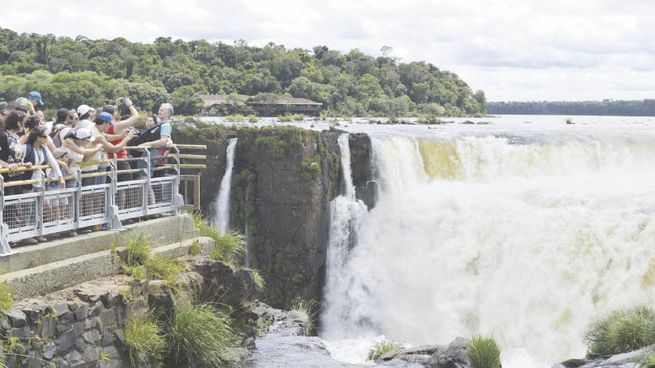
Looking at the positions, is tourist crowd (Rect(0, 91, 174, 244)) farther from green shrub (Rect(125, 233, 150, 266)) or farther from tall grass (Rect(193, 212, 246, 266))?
tall grass (Rect(193, 212, 246, 266))

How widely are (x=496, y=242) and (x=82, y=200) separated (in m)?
18.5

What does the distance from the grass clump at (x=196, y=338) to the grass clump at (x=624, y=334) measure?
25.3ft

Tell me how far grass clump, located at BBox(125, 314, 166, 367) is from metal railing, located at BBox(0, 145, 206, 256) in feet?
4.98

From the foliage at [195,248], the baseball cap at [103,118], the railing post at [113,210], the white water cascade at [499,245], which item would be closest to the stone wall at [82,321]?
the foliage at [195,248]

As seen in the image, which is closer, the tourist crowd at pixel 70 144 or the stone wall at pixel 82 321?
the stone wall at pixel 82 321

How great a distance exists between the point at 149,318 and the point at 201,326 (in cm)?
86

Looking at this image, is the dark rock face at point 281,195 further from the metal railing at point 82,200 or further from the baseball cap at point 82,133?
the baseball cap at point 82,133

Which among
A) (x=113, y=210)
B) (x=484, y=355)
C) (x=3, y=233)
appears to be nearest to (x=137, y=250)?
(x=113, y=210)

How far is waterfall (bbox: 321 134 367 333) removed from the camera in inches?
1328

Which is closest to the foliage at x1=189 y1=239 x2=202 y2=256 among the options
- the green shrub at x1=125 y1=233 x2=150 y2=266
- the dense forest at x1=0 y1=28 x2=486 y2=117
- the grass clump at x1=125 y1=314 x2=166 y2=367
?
the green shrub at x1=125 y1=233 x2=150 y2=266

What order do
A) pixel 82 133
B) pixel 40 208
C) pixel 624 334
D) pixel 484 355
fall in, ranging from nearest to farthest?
pixel 40 208 < pixel 82 133 < pixel 484 355 < pixel 624 334

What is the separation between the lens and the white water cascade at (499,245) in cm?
2756

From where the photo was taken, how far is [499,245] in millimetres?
30531

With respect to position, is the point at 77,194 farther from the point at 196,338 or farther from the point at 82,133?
the point at 196,338
